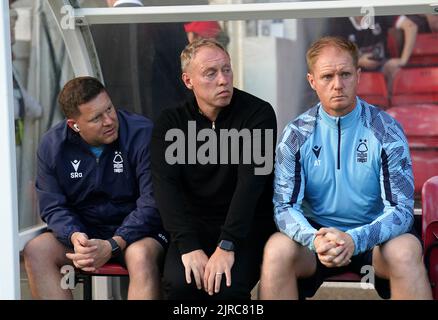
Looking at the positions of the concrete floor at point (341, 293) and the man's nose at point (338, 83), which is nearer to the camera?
the man's nose at point (338, 83)

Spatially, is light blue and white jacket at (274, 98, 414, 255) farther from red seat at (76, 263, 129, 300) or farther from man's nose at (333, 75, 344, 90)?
red seat at (76, 263, 129, 300)

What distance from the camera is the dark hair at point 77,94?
3.61 meters

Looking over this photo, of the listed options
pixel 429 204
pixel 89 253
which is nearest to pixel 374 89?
pixel 429 204

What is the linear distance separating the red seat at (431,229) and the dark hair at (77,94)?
1.51 meters

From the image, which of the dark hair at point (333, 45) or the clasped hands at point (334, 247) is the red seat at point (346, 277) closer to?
the clasped hands at point (334, 247)

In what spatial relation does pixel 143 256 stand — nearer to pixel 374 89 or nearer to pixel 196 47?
pixel 196 47

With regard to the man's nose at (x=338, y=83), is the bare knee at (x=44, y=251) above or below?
below

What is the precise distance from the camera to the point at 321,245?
3.06m

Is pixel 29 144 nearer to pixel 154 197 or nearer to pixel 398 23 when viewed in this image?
pixel 154 197

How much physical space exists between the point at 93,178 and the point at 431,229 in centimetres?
149

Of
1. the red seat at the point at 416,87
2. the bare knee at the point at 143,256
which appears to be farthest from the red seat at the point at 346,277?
the red seat at the point at 416,87

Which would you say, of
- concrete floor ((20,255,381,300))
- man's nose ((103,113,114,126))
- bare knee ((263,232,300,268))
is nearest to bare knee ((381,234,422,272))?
bare knee ((263,232,300,268))

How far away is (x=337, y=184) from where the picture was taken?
129 inches

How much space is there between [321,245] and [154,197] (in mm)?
814
